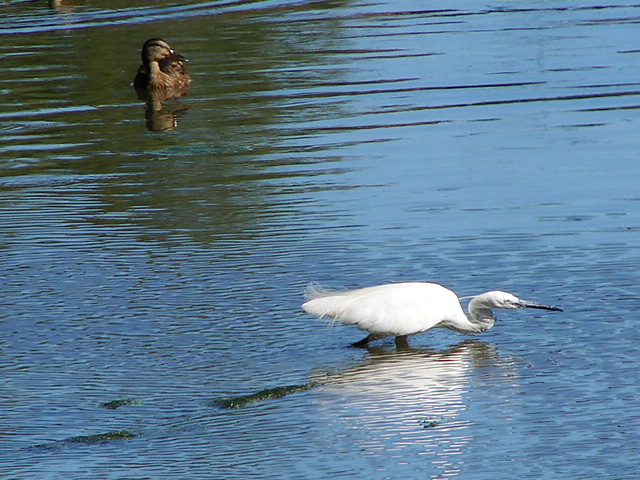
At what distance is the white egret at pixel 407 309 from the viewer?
7273 mm

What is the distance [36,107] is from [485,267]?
835 cm

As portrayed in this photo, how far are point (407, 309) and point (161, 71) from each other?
9.52 meters

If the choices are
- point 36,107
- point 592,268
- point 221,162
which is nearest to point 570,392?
point 592,268

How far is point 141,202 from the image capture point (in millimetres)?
10781

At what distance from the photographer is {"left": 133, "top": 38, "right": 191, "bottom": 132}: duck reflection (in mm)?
16047

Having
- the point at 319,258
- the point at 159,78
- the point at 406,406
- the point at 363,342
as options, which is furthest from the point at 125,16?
the point at 406,406

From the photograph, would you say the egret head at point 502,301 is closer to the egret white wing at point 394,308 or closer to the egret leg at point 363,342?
the egret white wing at point 394,308

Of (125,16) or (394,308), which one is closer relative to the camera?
(394,308)

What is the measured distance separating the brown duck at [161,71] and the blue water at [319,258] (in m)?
0.36

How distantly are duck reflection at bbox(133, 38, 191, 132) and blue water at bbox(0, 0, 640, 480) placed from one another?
0.29 meters

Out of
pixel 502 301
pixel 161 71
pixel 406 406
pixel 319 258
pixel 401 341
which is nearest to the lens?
pixel 406 406

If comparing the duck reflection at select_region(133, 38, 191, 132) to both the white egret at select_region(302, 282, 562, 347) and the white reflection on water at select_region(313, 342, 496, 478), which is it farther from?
the white reflection on water at select_region(313, 342, 496, 478)

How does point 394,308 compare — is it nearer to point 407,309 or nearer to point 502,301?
point 407,309

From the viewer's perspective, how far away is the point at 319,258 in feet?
29.5
